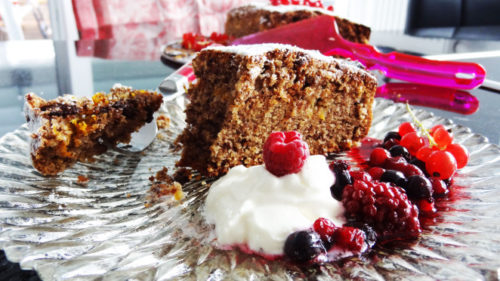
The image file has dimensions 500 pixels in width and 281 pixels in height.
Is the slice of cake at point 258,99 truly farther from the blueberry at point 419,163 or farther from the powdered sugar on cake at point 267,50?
the blueberry at point 419,163

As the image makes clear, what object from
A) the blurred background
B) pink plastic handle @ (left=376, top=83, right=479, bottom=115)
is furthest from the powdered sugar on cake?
the blurred background

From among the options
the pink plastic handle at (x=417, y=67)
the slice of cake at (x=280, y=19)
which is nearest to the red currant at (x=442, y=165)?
the pink plastic handle at (x=417, y=67)

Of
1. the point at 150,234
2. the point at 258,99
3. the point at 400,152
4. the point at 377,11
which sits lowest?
the point at 150,234

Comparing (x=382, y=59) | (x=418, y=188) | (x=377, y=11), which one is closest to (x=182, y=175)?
(x=418, y=188)

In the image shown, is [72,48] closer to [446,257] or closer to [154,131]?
[154,131]

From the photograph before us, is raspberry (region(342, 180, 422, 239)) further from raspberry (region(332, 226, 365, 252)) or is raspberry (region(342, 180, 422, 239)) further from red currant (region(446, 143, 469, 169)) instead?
red currant (region(446, 143, 469, 169))

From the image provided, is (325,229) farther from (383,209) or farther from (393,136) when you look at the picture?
(393,136)
